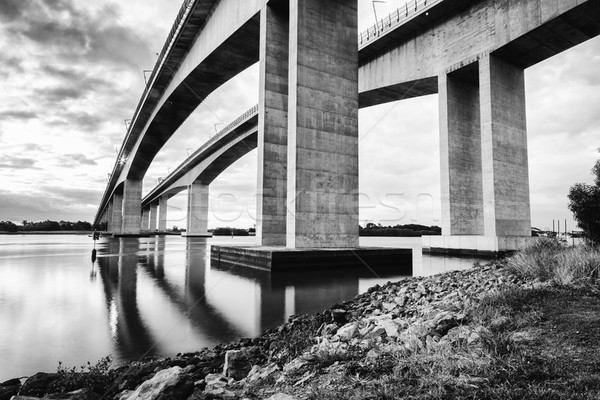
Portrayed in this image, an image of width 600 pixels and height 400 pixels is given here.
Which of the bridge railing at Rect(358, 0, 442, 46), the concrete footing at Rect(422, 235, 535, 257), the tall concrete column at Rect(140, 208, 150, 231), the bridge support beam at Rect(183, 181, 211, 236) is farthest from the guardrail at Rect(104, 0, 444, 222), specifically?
the tall concrete column at Rect(140, 208, 150, 231)

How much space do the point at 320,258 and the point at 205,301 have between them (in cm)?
719

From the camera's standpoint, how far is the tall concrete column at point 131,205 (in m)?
65.4

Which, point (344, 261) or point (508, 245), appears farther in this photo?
point (508, 245)

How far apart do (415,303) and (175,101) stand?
3615 cm

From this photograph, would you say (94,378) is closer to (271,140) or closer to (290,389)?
Answer: (290,389)

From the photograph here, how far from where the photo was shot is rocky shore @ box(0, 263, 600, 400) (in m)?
2.85

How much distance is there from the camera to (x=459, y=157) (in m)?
29.2

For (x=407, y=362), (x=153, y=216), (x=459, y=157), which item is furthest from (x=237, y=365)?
(x=153, y=216)

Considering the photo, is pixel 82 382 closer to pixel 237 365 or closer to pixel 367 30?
pixel 237 365

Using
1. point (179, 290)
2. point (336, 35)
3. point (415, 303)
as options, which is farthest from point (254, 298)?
point (336, 35)

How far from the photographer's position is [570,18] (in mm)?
21875

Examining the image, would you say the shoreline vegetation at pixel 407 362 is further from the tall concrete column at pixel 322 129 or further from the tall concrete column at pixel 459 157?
the tall concrete column at pixel 459 157

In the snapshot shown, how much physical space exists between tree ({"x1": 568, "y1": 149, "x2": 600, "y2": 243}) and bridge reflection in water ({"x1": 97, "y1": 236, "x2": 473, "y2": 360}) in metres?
5.94

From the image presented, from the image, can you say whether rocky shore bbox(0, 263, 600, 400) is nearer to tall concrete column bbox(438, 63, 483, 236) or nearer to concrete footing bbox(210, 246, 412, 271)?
concrete footing bbox(210, 246, 412, 271)
